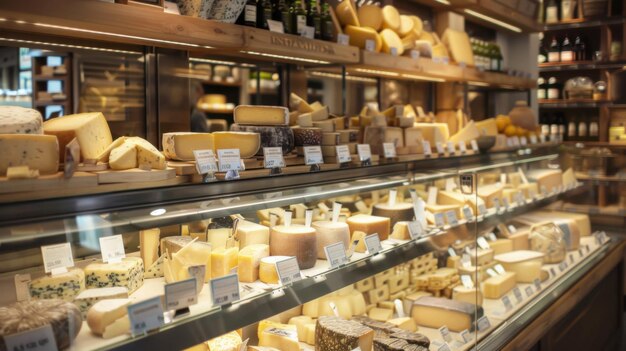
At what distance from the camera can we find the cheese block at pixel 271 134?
2.20m

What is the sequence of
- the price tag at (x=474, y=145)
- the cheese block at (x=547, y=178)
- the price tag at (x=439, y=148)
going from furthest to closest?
1. the cheese block at (x=547, y=178)
2. the price tag at (x=474, y=145)
3. the price tag at (x=439, y=148)

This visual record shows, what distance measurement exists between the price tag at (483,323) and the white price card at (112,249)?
5.52ft

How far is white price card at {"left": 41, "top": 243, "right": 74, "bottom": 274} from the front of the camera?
1497 mm

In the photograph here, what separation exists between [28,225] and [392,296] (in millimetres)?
1994

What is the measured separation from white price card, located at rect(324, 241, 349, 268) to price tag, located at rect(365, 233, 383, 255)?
0.13 metres

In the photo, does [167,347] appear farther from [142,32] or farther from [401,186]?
[401,186]

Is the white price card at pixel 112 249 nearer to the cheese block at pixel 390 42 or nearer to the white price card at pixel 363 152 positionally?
the white price card at pixel 363 152

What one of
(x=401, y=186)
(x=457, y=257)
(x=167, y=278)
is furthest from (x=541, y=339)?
(x=167, y=278)

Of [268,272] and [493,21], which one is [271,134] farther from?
[493,21]

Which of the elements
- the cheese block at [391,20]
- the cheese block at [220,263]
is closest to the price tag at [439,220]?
the cheese block at [220,263]

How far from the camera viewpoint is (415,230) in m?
2.52

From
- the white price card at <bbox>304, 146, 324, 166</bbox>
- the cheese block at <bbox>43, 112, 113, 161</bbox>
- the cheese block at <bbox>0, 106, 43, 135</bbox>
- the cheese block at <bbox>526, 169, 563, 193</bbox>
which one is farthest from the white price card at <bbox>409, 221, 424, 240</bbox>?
the cheese block at <bbox>526, 169, 563, 193</bbox>

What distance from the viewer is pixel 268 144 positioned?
221cm

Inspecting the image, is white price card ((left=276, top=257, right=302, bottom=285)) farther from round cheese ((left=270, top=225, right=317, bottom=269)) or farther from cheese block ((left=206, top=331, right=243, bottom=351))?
cheese block ((left=206, top=331, right=243, bottom=351))
